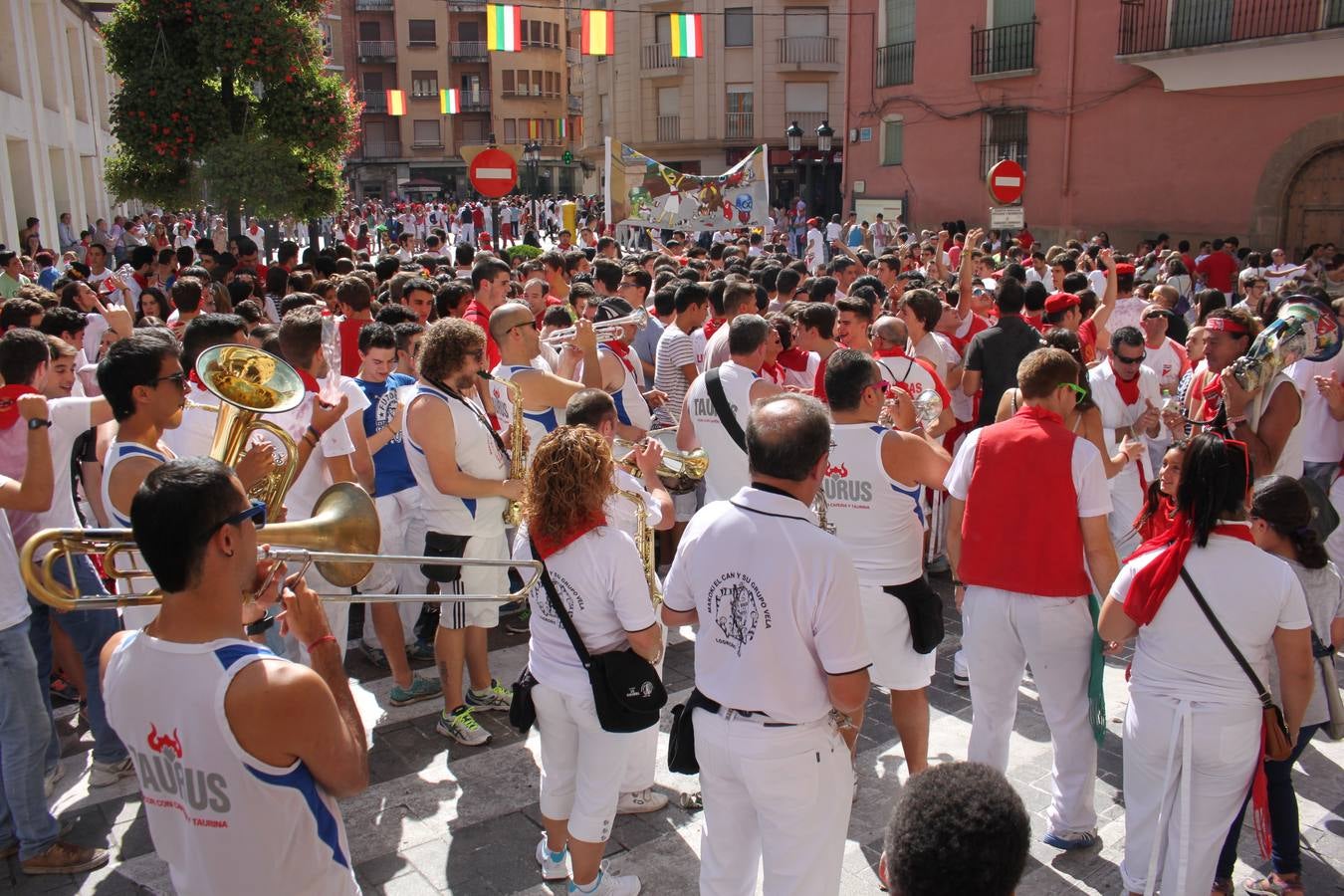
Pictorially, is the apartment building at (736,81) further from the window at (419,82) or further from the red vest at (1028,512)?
the red vest at (1028,512)

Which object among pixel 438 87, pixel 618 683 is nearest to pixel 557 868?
pixel 618 683

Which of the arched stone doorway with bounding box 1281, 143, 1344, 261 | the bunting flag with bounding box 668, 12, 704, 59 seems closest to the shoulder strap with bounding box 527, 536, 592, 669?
the bunting flag with bounding box 668, 12, 704, 59

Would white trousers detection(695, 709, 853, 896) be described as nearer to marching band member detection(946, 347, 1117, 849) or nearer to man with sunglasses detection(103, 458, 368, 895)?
man with sunglasses detection(103, 458, 368, 895)

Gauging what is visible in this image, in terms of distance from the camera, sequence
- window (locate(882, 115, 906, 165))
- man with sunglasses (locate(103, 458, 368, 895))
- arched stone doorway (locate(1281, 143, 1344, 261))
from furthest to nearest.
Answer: window (locate(882, 115, 906, 165))
arched stone doorway (locate(1281, 143, 1344, 261))
man with sunglasses (locate(103, 458, 368, 895))

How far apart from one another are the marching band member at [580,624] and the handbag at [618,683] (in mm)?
33

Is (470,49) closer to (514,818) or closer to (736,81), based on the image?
(736,81)

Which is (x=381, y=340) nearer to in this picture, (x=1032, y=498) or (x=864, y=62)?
(x=1032, y=498)

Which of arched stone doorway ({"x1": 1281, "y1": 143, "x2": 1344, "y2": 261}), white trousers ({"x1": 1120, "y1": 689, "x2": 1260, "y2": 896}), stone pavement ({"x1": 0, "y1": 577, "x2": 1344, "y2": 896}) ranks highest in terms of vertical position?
arched stone doorway ({"x1": 1281, "y1": 143, "x2": 1344, "y2": 261})

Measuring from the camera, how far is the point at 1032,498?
4125 mm

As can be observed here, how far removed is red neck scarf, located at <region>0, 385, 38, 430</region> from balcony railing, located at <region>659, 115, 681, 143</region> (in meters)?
40.0

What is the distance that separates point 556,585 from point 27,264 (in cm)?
1182

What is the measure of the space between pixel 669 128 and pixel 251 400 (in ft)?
136

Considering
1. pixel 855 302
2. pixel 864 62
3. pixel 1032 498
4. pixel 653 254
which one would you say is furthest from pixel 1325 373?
pixel 864 62

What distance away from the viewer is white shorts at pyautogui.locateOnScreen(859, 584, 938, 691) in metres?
4.50
